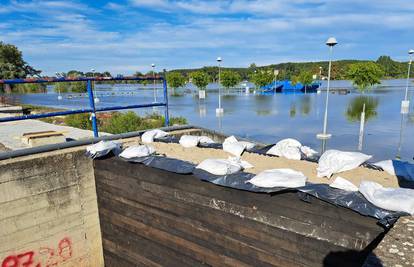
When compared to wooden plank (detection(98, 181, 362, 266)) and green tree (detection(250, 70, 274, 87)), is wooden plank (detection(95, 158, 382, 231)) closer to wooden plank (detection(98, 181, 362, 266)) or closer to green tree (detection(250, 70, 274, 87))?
wooden plank (detection(98, 181, 362, 266))

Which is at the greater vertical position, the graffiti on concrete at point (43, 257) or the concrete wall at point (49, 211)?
the concrete wall at point (49, 211)

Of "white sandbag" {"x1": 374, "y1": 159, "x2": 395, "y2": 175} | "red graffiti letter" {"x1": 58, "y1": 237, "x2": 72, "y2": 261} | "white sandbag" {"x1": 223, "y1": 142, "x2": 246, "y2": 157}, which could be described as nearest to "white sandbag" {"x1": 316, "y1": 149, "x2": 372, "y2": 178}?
"white sandbag" {"x1": 374, "y1": 159, "x2": 395, "y2": 175}

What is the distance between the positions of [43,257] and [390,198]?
517 cm

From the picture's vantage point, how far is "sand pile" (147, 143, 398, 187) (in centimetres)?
387

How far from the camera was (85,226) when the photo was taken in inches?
214

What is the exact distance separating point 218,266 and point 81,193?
2905mm

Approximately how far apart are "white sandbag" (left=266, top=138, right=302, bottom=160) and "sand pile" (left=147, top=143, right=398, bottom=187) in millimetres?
87

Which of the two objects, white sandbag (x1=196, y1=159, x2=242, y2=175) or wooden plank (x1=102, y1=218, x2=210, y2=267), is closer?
white sandbag (x1=196, y1=159, x2=242, y2=175)

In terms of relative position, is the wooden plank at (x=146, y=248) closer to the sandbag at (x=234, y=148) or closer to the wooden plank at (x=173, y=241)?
the wooden plank at (x=173, y=241)

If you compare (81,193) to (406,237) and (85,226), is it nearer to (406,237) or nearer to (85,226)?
(85,226)

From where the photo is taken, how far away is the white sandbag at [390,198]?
2416 mm

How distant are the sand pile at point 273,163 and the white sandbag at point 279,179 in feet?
2.63

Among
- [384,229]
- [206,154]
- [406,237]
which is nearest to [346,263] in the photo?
[384,229]

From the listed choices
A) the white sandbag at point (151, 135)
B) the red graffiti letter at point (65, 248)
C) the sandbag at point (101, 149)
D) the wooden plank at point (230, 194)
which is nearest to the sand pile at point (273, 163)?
the white sandbag at point (151, 135)
